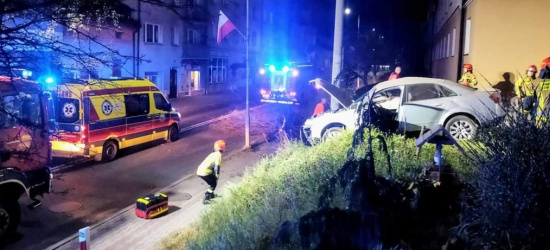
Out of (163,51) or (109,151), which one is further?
(163,51)

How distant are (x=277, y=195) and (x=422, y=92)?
6446 mm

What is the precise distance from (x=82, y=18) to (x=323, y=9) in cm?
4896

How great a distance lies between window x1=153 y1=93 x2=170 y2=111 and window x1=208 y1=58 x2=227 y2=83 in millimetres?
21471

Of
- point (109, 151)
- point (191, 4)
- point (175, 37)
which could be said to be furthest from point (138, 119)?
point (175, 37)

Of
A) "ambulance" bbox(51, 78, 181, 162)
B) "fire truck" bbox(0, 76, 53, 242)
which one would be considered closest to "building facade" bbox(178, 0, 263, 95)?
"ambulance" bbox(51, 78, 181, 162)

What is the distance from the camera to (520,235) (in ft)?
13.5

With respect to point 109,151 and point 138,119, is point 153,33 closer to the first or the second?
point 138,119

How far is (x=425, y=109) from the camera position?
11461mm

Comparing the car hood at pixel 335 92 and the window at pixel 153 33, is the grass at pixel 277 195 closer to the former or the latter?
the car hood at pixel 335 92

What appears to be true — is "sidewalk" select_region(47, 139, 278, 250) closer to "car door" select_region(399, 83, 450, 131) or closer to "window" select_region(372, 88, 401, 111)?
"window" select_region(372, 88, 401, 111)

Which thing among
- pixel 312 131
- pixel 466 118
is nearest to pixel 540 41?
pixel 466 118

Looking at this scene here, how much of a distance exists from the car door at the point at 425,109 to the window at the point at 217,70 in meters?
27.3

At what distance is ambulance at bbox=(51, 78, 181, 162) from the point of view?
Result: 12.9 metres

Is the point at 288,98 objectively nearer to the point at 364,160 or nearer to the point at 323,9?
the point at 364,160
